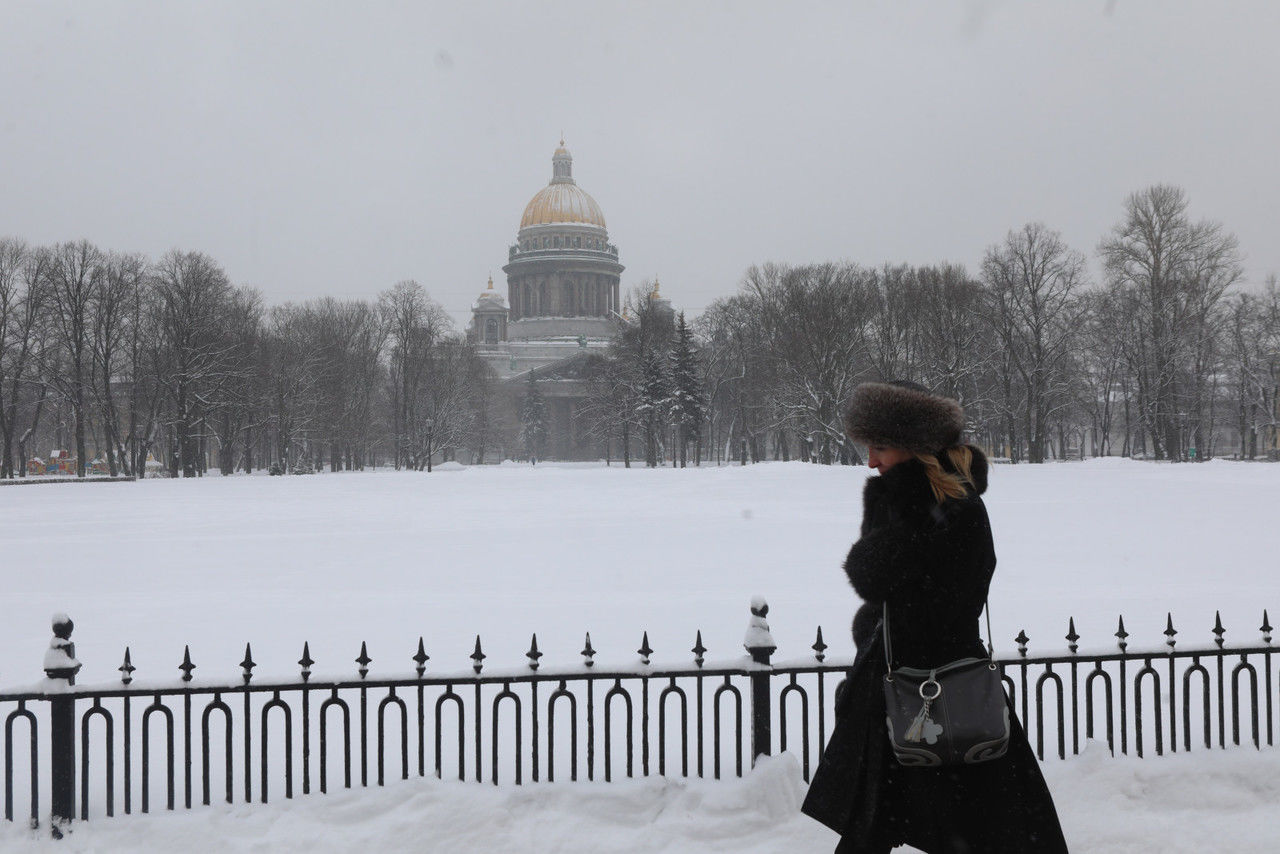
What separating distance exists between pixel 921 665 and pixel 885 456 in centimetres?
69

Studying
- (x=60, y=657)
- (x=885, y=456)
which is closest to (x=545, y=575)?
(x=60, y=657)

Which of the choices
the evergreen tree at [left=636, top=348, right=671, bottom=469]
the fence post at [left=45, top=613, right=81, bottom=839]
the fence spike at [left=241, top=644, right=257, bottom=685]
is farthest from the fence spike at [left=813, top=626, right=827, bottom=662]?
the evergreen tree at [left=636, top=348, right=671, bottom=469]

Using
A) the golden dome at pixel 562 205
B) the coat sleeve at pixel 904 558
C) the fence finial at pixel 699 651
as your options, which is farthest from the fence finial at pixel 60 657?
the golden dome at pixel 562 205

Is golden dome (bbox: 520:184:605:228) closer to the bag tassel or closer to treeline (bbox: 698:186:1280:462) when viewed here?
treeline (bbox: 698:186:1280:462)

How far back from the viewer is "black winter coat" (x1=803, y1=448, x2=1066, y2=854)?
326 centimetres

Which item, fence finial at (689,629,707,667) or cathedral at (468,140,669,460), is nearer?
fence finial at (689,629,707,667)

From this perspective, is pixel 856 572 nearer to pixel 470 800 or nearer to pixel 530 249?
pixel 470 800

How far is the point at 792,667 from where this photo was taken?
192 inches

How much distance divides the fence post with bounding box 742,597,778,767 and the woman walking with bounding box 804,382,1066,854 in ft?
3.99

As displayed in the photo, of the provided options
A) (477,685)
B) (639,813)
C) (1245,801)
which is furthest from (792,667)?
(1245,801)

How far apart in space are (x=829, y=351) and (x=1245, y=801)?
4392 centimetres

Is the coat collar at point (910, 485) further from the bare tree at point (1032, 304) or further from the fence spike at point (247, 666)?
the bare tree at point (1032, 304)

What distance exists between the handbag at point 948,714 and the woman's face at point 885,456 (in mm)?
667

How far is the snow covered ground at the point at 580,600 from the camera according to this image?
4.59m
